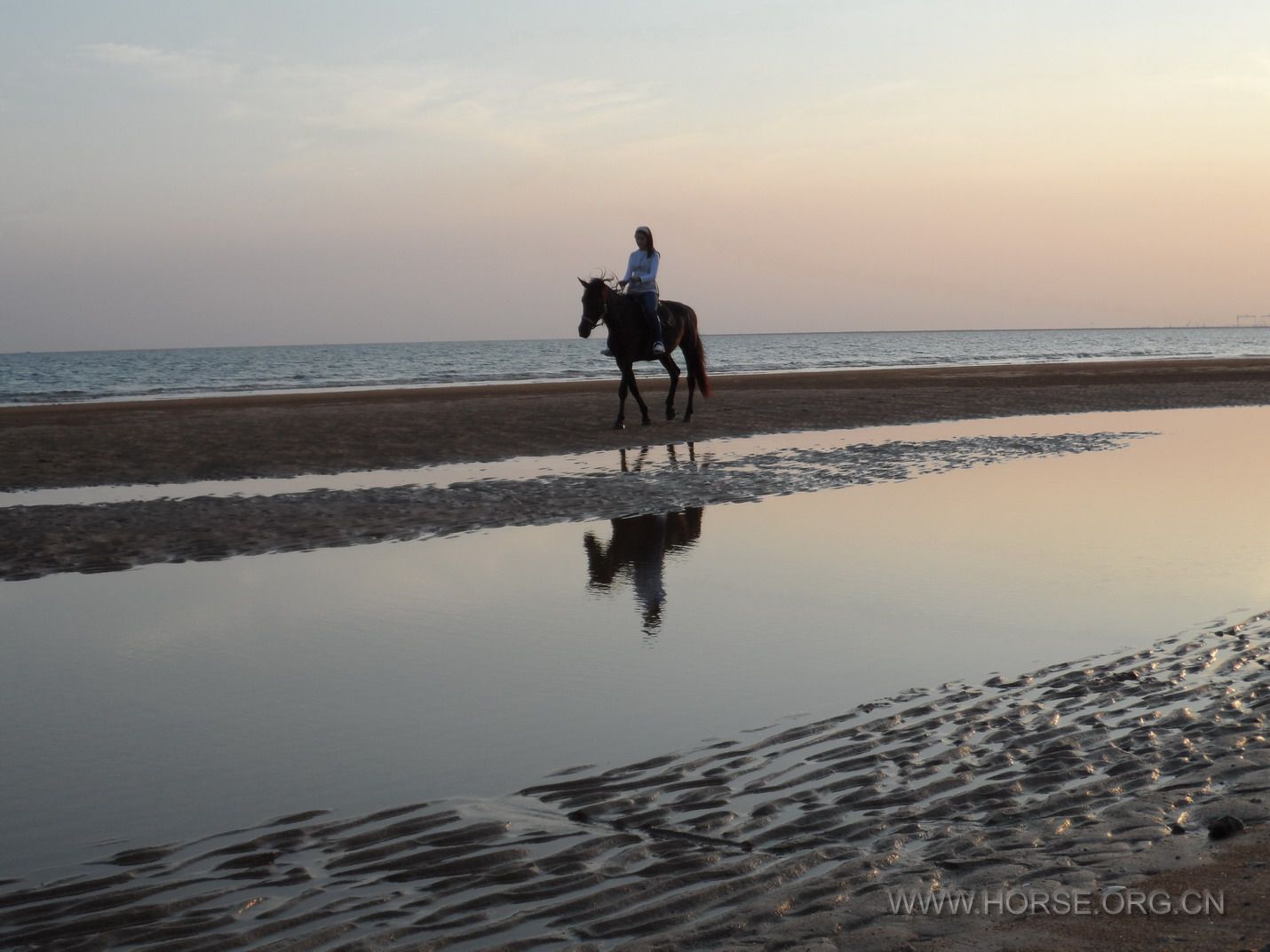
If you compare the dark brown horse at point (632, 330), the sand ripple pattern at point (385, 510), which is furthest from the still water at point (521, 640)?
the dark brown horse at point (632, 330)

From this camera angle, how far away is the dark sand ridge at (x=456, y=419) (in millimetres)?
17438

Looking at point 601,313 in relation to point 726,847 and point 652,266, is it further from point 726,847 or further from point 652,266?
point 726,847

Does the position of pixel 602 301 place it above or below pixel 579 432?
above

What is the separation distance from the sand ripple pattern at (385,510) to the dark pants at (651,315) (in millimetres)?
5295

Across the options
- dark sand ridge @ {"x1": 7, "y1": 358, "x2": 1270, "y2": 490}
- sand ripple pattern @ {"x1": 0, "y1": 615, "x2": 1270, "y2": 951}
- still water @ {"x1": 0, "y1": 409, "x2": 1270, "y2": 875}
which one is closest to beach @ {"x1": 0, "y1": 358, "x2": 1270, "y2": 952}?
sand ripple pattern @ {"x1": 0, "y1": 615, "x2": 1270, "y2": 951}

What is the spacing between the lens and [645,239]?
820 inches

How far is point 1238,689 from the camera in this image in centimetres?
548

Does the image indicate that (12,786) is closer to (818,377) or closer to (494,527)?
(494,527)

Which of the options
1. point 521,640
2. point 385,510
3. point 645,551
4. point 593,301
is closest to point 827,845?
point 521,640

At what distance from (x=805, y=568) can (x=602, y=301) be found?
13.0 metres

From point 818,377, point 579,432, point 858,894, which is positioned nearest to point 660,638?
point 858,894

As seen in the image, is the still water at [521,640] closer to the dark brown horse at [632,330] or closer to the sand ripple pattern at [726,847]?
the sand ripple pattern at [726,847]

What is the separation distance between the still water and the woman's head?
9878 millimetres

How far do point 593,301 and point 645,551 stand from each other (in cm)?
1176
